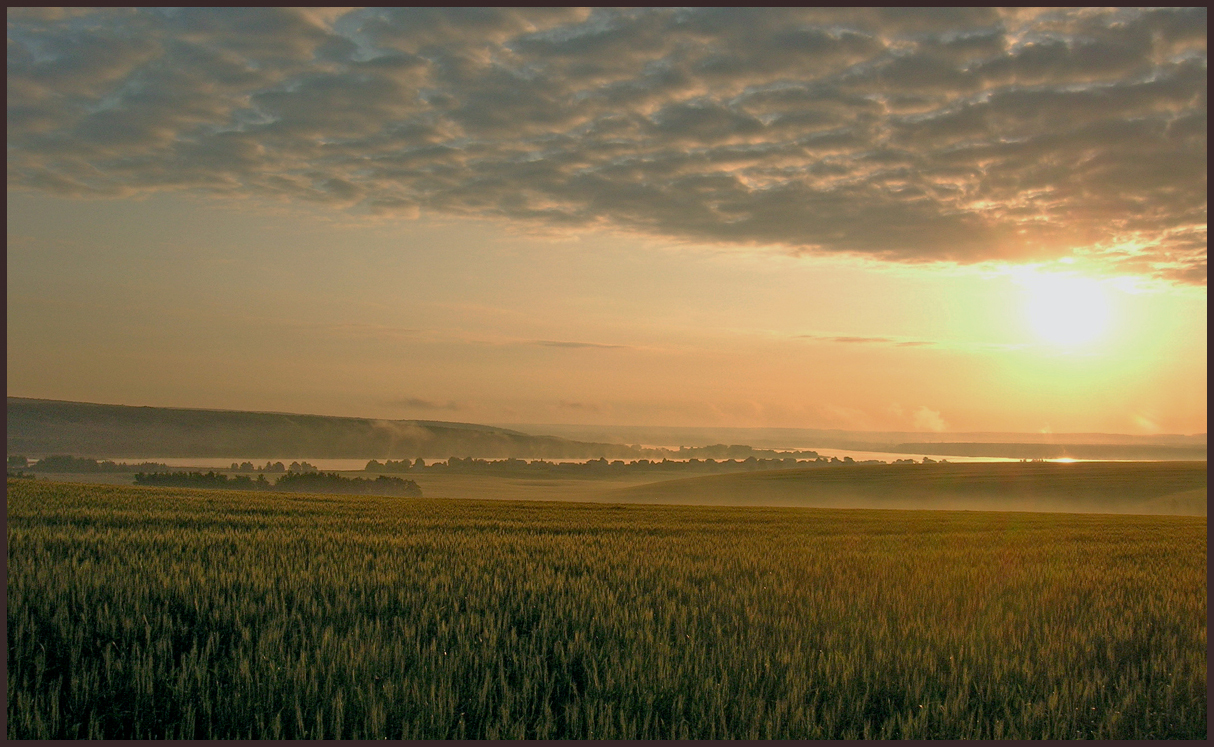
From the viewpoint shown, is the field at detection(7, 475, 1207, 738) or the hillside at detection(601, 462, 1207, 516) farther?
the hillside at detection(601, 462, 1207, 516)

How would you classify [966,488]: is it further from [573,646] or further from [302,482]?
[573,646]

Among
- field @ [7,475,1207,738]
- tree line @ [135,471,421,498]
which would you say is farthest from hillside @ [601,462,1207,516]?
field @ [7,475,1207,738]

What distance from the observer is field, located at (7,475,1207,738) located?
182 inches

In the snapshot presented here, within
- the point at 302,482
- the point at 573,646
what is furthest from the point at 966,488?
the point at 573,646

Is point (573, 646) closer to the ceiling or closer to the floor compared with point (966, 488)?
closer to the ceiling

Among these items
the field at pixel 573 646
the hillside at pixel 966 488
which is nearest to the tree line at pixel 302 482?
the hillside at pixel 966 488

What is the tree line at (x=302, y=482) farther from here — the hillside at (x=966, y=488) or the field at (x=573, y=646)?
the field at (x=573, y=646)

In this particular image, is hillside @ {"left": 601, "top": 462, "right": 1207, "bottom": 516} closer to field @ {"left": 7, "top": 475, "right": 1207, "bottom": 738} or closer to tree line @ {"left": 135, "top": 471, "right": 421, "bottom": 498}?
tree line @ {"left": 135, "top": 471, "right": 421, "bottom": 498}

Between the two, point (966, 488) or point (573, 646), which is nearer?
point (573, 646)

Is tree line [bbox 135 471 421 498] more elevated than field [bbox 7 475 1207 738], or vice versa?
field [bbox 7 475 1207 738]

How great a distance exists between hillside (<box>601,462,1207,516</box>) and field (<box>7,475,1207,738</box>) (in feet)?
168

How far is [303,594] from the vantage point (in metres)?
7.59

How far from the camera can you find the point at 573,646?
5805mm

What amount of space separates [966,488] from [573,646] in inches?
A: 2927
